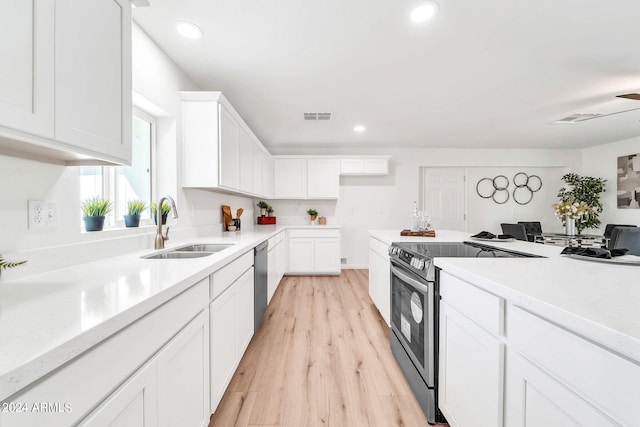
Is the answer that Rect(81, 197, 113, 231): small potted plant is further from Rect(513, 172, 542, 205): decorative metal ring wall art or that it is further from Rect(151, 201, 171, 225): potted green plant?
Rect(513, 172, 542, 205): decorative metal ring wall art

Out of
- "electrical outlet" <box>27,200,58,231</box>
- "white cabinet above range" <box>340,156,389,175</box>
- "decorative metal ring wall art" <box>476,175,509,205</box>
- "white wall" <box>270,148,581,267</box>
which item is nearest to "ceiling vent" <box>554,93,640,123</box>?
"white wall" <box>270,148,581,267</box>

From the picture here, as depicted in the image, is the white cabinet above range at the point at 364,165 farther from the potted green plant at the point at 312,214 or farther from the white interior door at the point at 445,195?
the white interior door at the point at 445,195

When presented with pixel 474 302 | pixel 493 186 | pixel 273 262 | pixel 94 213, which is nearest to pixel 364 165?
pixel 273 262

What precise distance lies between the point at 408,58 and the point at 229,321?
2451mm

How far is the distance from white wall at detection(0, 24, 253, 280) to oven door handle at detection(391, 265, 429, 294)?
1.79 m

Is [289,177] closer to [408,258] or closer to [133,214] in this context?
[133,214]

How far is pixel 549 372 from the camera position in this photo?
767mm

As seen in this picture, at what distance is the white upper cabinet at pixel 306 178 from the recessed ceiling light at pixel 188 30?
302cm

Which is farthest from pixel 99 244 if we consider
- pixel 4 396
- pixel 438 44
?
pixel 438 44

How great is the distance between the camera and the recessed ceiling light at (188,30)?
5.83ft

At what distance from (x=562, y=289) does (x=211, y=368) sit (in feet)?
5.10

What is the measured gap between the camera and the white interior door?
5.55 meters

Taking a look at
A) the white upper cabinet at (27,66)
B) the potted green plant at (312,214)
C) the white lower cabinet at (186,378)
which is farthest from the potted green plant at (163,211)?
the potted green plant at (312,214)

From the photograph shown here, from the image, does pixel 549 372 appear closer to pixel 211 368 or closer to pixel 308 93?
pixel 211 368
